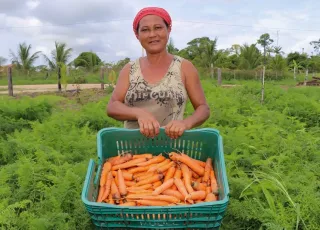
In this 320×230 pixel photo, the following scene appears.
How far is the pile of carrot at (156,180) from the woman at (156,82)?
311 millimetres

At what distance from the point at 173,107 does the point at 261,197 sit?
1.42 metres

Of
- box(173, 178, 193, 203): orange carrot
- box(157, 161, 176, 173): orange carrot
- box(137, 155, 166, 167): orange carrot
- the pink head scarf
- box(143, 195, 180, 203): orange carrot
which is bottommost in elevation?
box(143, 195, 180, 203): orange carrot

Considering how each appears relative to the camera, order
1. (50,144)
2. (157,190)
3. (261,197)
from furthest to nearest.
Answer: (50,144), (261,197), (157,190)

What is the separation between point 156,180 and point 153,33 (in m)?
1.00

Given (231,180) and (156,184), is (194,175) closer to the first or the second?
(156,184)

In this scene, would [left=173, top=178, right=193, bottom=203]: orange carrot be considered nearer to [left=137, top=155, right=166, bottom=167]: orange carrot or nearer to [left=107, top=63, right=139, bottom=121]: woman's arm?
[left=137, top=155, right=166, bottom=167]: orange carrot

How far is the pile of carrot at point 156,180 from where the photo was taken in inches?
84.2

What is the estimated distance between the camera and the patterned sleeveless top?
2.77 metres

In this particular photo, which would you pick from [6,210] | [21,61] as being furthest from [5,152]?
[21,61]

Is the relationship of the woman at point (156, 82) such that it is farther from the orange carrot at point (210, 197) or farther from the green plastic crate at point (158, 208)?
the orange carrot at point (210, 197)

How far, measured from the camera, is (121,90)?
284cm

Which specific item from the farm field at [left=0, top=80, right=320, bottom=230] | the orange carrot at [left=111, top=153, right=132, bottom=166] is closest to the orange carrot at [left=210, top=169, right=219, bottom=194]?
the orange carrot at [left=111, top=153, right=132, bottom=166]

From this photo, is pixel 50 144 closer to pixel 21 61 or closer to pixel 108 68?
pixel 108 68

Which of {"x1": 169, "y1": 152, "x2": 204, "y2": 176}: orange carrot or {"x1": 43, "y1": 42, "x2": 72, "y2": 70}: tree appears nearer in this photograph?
{"x1": 169, "y1": 152, "x2": 204, "y2": 176}: orange carrot
